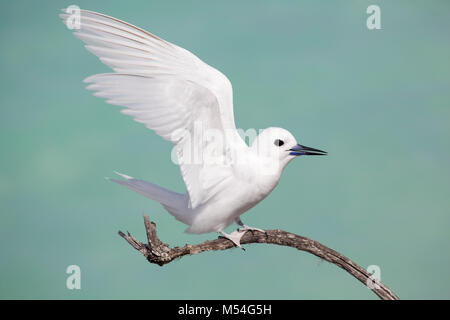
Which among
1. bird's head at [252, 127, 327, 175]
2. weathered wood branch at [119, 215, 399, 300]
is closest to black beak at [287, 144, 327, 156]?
bird's head at [252, 127, 327, 175]

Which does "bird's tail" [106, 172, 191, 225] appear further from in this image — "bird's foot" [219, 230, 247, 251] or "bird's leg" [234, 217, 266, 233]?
"bird's leg" [234, 217, 266, 233]

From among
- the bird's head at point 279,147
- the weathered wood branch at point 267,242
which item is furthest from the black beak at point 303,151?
the weathered wood branch at point 267,242

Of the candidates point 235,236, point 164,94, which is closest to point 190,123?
point 164,94

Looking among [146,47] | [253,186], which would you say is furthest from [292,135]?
[146,47]

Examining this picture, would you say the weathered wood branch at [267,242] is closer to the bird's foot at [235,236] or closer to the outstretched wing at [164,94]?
the bird's foot at [235,236]

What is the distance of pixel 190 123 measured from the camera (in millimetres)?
4645

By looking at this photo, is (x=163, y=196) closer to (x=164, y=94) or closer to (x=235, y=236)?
(x=235, y=236)

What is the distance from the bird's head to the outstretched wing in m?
0.32

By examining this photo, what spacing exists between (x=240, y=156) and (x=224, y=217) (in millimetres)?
640

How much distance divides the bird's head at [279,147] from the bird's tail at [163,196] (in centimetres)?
98

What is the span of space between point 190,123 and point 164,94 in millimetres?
363

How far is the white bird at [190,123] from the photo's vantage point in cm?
442

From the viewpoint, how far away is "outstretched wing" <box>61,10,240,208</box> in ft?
14.4

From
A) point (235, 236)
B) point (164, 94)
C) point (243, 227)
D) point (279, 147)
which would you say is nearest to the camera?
point (164, 94)
